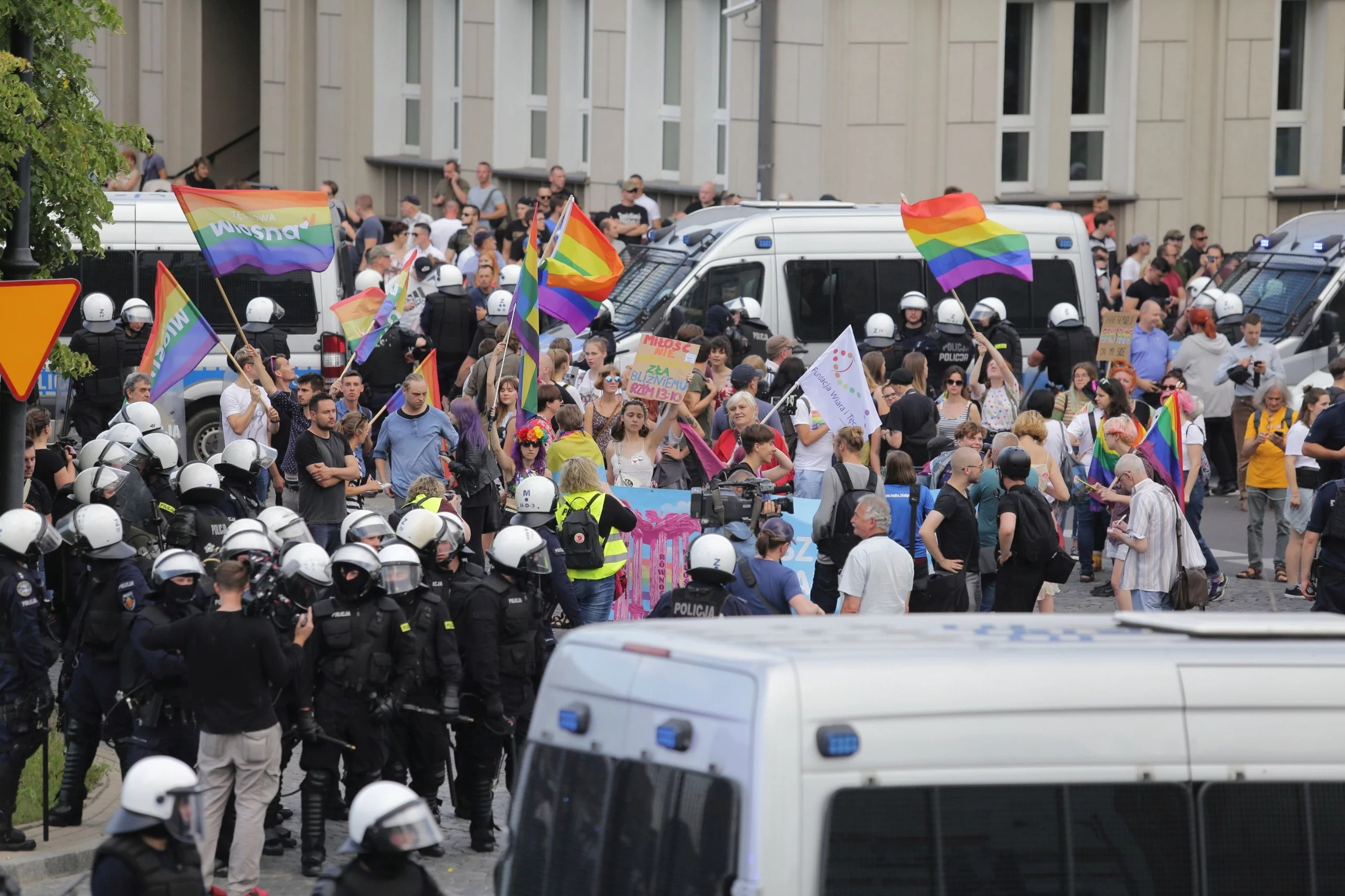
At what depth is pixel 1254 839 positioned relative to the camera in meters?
4.88

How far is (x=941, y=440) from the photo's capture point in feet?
44.8

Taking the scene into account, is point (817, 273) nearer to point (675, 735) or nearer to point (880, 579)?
point (880, 579)

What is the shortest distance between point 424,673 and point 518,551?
0.70 m

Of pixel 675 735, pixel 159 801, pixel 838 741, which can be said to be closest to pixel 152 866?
pixel 159 801

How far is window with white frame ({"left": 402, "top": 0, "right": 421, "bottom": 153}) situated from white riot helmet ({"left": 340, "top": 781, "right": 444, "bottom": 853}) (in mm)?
30543

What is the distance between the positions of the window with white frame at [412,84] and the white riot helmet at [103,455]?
917 inches

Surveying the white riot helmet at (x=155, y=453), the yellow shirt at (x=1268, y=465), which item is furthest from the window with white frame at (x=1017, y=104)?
the white riot helmet at (x=155, y=453)

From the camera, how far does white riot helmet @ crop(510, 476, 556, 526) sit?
10516 mm

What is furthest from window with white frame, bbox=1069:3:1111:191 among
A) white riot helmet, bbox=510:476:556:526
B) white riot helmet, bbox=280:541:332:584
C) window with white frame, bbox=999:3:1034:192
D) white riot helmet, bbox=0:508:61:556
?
white riot helmet, bbox=0:508:61:556

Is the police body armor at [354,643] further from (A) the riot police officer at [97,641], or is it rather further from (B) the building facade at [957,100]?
(B) the building facade at [957,100]

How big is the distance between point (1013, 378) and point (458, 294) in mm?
5270

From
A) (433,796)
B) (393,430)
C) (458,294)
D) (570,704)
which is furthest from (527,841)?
(458,294)

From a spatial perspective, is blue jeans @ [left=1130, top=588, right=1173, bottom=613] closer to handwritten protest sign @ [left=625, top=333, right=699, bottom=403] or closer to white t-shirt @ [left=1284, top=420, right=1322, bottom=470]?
white t-shirt @ [left=1284, top=420, right=1322, bottom=470]

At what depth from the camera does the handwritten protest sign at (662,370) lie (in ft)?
44.0
